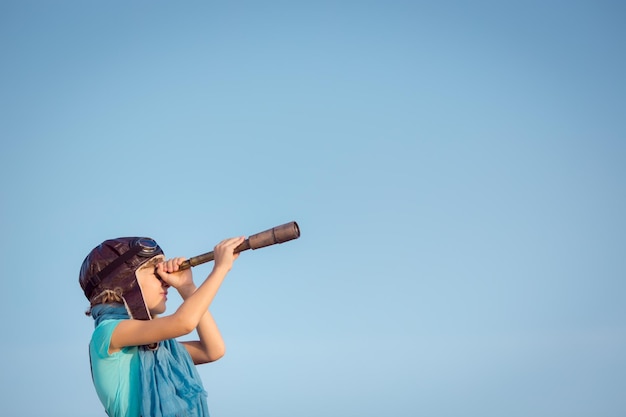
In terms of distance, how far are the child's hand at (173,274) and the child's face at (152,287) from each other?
5 cm

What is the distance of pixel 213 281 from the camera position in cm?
660

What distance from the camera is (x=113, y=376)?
6793mm

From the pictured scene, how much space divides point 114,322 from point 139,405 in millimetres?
661

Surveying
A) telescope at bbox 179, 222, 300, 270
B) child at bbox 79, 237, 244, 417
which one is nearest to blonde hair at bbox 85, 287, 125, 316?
child at bbox 79, 237, 244, 417

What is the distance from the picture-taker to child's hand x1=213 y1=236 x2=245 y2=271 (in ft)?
22.1

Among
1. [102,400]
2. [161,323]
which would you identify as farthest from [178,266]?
[102,400]

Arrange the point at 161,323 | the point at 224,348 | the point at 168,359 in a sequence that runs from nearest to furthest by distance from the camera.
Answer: the point at 161,323 → the point at 168,359 → the point at 224,348

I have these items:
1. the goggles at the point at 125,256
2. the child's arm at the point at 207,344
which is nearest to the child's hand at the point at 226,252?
the goggles at the point at 125,256

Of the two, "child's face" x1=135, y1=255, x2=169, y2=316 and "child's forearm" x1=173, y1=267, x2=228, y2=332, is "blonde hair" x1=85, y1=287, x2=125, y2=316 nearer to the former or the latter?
"child's face" x1=135, y1=255, x2=169, y2=316

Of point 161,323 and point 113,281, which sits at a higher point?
point 113,281

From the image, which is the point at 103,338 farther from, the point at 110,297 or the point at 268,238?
the point at 268,238

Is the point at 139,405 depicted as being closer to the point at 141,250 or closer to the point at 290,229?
the point at 141,250

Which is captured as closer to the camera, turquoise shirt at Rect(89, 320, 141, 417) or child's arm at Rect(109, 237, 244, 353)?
child's arm at Rect(109, 237, 244, 353)

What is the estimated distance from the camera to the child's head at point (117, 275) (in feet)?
22.7
